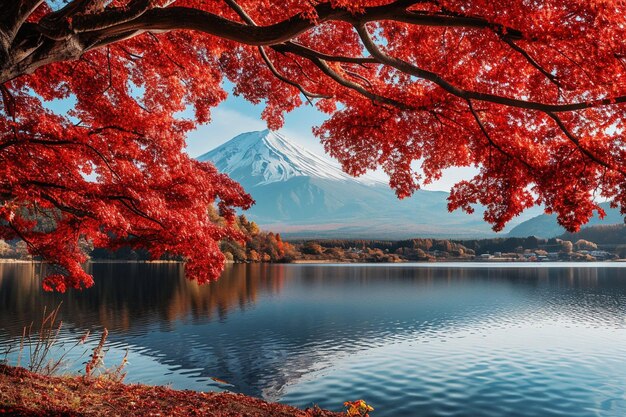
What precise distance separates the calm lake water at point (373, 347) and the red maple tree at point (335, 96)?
21.7 ft

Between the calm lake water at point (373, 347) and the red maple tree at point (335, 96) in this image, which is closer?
the red maple tree at point (335, 96)

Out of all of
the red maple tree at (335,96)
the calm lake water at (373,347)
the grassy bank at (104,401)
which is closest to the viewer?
the red maple tree at (335,96)

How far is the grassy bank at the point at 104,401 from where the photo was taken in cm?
631

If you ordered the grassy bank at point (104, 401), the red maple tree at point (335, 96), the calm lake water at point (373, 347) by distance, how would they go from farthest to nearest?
the calm lake water at point (373, 347) < the grassy bank at point (104, 401) < the red maple tree at point (335, 96)

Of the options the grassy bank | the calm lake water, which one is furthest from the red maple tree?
the calm lake water

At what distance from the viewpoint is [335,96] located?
324 inches

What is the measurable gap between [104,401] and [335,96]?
21.3ft

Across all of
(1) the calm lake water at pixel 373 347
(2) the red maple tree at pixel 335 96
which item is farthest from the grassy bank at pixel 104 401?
(1) the calm lake water at pixel 373 347

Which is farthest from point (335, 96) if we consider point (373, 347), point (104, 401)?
point (373, 347)

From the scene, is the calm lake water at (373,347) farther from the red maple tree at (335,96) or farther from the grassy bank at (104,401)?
the red maple tree at (335,96)

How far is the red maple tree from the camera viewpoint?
4.67 meters

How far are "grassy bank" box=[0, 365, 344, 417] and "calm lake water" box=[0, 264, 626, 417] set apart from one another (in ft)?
14.0

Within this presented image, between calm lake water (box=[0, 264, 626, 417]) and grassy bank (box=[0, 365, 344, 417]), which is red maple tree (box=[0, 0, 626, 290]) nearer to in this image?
grassy bank (box=[0, 365, 344, 417])

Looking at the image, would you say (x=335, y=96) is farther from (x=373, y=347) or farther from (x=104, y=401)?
(x=373, y=347)
